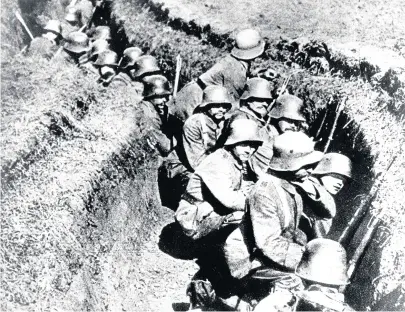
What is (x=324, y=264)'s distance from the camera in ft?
12.6

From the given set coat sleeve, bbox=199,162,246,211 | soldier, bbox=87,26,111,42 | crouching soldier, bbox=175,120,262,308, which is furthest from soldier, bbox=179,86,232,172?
soldier, bbox=87,26,111,42

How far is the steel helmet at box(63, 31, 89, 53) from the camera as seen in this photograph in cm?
1003

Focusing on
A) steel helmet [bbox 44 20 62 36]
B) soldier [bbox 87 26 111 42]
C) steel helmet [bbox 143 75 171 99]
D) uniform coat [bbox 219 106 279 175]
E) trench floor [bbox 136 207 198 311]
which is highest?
steel helmet [bbox 44 20 62 36]

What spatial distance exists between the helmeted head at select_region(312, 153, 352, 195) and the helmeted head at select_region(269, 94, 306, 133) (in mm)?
1662

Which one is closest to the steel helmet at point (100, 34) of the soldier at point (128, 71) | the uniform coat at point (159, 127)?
the soldier at point (128, 71)

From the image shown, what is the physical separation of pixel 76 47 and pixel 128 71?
68.8 inches

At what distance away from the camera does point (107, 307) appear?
4996 millimetres

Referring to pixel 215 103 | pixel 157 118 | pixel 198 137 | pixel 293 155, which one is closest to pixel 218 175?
pixel 293 155

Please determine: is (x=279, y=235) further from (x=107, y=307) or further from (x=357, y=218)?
(x=107, y=307)

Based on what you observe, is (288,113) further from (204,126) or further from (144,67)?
(144,67)

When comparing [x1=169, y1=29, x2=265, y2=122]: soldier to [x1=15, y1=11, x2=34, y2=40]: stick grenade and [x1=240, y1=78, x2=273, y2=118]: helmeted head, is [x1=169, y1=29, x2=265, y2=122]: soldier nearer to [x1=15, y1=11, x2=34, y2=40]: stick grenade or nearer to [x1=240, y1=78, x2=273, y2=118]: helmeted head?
[x1=240, y1=78, x2=273, y2=118]: helmeted head

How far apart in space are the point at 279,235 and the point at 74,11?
36.5 feet

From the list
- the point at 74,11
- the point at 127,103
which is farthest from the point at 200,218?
the point at 74,11

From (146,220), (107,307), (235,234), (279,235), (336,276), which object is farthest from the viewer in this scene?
(146,220)
